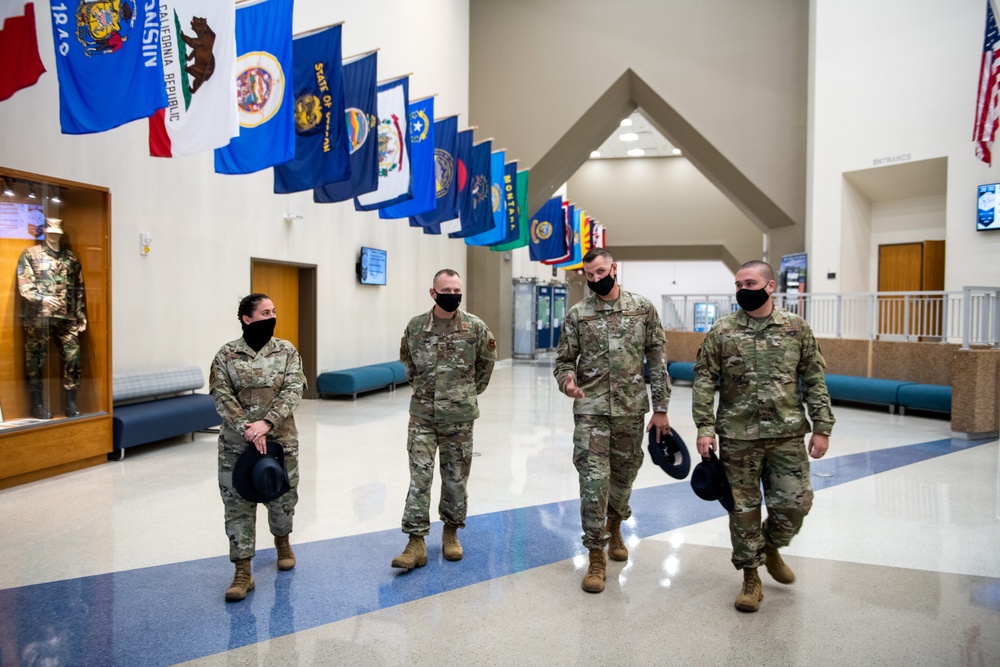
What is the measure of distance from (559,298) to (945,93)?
13817 mm

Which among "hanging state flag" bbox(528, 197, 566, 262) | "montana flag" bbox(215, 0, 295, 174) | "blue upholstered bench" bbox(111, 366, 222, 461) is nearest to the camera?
"montana flag" bbox(215, 0, 295, 174)

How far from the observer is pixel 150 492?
5613 millimetres

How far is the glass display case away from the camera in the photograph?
19.2 feet

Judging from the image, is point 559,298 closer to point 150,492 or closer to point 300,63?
point 300,63

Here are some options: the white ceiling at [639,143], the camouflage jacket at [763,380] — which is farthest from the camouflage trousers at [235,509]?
the white ceiling at [639,143]

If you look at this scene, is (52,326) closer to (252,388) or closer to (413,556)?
(252,388)

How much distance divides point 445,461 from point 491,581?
2.45 feet

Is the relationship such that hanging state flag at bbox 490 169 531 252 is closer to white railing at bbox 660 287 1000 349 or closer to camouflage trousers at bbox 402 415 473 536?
white railing at bbox 660 287 1000 349

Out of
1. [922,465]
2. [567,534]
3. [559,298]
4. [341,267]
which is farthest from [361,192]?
[559,298]

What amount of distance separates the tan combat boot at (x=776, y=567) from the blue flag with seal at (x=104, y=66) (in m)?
5.26

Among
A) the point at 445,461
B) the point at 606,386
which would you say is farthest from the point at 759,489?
the point at 445,461

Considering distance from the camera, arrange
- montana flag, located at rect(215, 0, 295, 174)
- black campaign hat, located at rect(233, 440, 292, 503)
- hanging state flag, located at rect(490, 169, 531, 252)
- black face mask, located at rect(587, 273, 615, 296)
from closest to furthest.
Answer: black campaign hat, located at rect(233, 440, 292, 503) → black face mask, located at rect(587, 273, 615, 296) → montana flag, located at rect(215, 0, 295, 174) → hanging state flag, located at rect(490, 169, 531, 252)

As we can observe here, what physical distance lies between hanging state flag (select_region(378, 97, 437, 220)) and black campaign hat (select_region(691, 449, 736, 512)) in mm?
7294

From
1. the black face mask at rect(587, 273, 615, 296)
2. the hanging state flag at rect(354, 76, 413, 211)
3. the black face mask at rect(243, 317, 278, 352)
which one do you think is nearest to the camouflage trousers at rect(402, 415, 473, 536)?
the black face mask at rect(243, 317, 278, 352)
